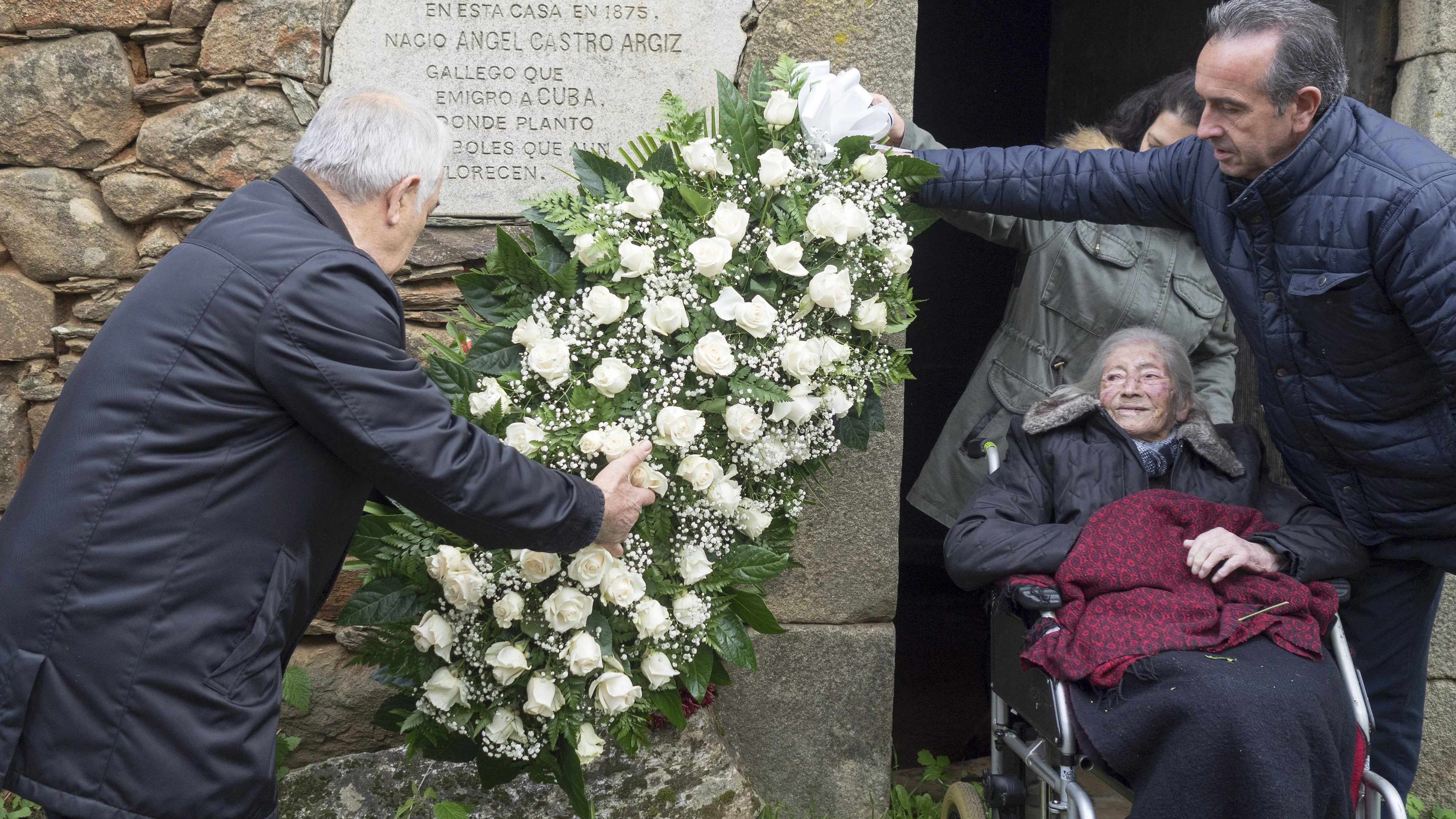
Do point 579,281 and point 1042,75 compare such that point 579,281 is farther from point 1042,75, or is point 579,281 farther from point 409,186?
point 1042,75

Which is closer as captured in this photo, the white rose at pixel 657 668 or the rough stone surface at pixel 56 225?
the white rose at pixel 657 668

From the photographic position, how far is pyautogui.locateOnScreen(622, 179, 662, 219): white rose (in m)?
2.28

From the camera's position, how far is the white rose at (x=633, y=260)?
2205 mm

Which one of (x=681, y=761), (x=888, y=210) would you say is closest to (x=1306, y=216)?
(x=888, y=210)

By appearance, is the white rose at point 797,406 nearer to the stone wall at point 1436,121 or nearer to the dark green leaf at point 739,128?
the dark green leaf at point 739,128

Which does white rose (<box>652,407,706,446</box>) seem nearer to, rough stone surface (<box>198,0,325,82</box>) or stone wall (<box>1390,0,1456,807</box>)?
rough stone surface (<box>198,0,325,82</box>)

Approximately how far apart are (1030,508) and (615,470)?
3.57 ft

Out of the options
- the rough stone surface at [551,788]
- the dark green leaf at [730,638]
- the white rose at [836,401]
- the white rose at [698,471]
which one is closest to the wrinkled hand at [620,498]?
the white rose at [698,471]

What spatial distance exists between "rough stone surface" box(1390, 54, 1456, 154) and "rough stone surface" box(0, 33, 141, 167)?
143 inches

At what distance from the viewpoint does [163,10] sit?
290cm

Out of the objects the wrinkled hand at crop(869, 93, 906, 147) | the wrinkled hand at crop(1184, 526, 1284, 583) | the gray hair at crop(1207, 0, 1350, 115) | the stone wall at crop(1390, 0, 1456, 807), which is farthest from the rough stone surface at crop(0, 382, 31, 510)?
the stone wall at crop(1390, 0, 1456, 807)

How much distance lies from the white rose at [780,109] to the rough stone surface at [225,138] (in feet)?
4.22

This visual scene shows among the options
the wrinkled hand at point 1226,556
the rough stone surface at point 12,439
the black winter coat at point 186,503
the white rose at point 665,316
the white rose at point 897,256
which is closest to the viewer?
the black winter coat at point 186,503

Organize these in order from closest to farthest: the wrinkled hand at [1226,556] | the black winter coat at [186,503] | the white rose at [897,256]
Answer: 1. the black winter coat at [186,503]
2. the wrinkled hand at [1226,556]
3. the white rose at [897,256]
